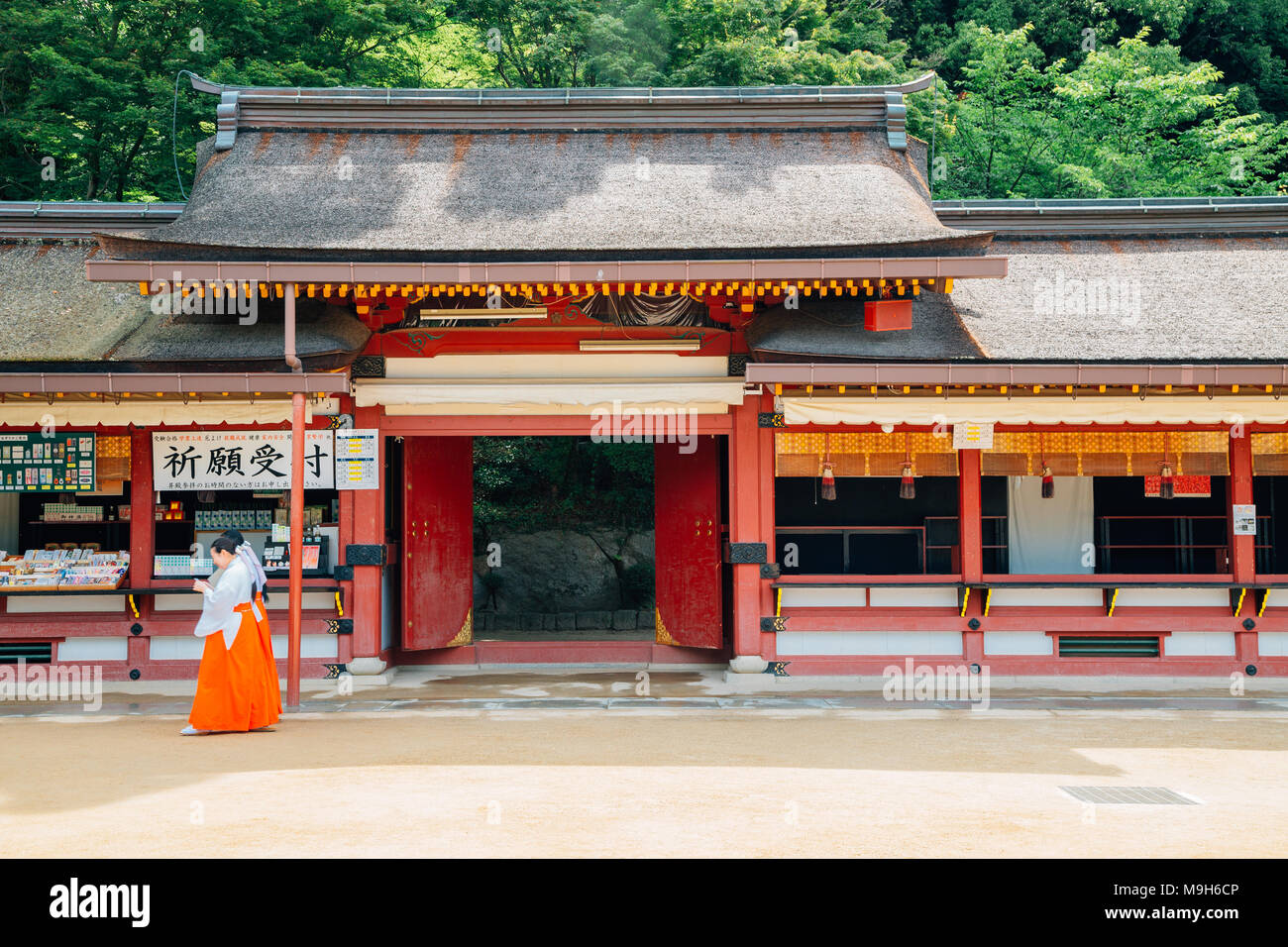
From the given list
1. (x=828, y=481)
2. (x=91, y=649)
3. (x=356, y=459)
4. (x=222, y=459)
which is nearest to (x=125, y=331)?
(x=222, y=459)

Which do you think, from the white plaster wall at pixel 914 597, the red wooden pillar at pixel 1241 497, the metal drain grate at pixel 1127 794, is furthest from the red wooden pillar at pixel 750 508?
the metal drain grate at pixel 1127 794

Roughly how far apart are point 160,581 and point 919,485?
33.1 feet

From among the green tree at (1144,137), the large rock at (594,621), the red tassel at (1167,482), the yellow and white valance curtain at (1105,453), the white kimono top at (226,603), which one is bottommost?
the large rock at (594,621)

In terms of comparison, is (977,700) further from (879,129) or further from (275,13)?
(275,13)

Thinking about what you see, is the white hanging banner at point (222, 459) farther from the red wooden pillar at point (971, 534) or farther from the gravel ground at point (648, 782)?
the red wooden pillar at point (971, 534)

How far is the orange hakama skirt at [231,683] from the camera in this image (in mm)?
9062

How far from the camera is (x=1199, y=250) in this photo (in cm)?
1336

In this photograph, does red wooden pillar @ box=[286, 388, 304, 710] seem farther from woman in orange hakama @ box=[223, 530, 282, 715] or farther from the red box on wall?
the red box on wall

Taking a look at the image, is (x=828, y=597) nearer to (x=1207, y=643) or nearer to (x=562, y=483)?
(x=1207, y=643)

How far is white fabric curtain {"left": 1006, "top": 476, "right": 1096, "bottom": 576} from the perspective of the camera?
13.6m

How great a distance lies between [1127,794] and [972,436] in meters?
5.57

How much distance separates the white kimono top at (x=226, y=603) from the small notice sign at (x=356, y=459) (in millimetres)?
2530

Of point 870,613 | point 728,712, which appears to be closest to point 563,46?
point 870,613

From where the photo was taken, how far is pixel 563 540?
18281mm
